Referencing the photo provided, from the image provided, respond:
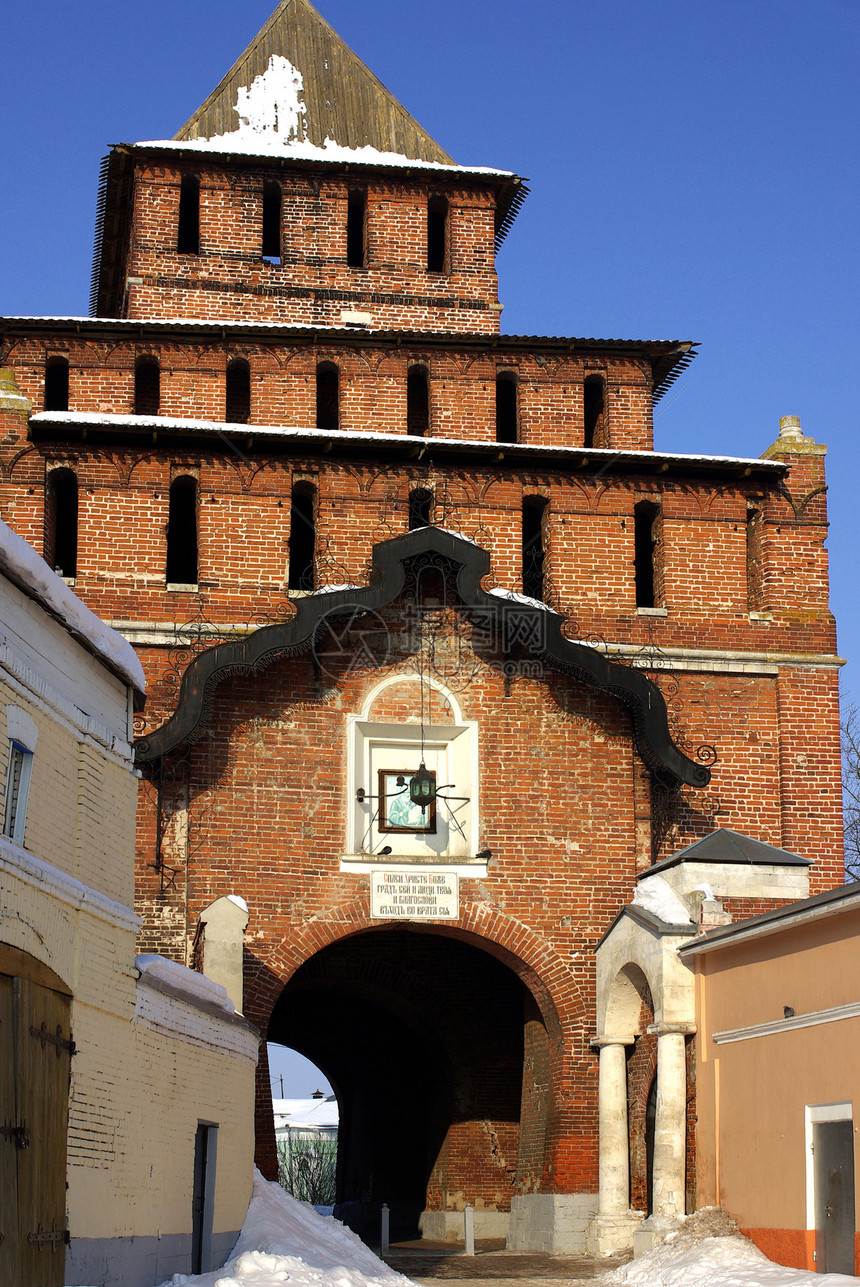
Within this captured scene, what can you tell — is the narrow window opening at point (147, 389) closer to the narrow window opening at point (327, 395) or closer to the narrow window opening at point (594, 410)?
the narrow window opening at point (327, 395)

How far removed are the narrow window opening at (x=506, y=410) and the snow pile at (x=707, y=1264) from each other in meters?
11.1

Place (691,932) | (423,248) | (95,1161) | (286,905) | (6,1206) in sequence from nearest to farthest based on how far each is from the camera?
(6,1206)
(95,1161)
(691,932)
(286,905)
(423,248)

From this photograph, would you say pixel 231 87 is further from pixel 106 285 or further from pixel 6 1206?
pixel 6 1206

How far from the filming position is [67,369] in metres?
22.5

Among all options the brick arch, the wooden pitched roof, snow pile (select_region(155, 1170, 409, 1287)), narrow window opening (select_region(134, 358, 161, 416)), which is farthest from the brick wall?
snow pile (select_region(155, 1170, 409, 1287))

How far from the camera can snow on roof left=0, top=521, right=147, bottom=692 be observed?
410 inches

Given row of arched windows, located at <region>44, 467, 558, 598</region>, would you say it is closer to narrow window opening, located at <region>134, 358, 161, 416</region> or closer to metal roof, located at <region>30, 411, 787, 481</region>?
metal roof, located at <region>30, 411, 787, 481</region>

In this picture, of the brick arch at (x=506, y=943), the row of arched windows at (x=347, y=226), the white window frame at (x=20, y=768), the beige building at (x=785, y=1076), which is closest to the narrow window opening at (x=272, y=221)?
the row of arched windows at (x=347, y=226)

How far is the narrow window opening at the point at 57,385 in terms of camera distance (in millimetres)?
22359

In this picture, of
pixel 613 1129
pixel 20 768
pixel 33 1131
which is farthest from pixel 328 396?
pixel 33 1131

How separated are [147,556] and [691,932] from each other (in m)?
7.84

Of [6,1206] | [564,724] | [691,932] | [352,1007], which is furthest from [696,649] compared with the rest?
[6,1206]

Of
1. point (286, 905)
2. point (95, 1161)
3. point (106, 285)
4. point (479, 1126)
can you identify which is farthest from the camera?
point (106, 285)

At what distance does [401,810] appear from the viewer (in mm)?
19734
